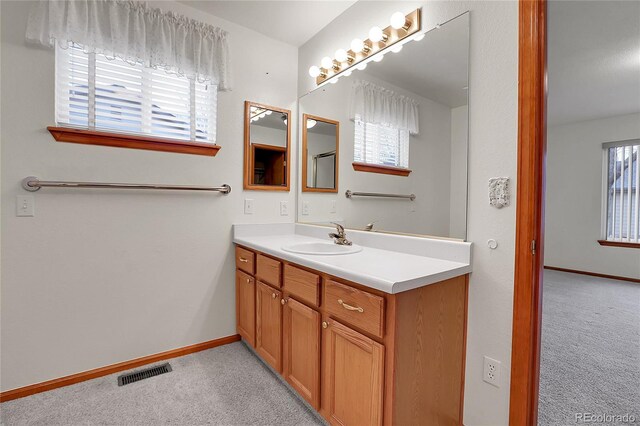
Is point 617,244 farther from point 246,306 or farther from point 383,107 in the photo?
point 246,306

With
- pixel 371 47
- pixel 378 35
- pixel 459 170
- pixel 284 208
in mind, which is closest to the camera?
pixel 459 170

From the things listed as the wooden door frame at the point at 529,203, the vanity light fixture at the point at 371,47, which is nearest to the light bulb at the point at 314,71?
the vanity light fixture at the point at 371,47

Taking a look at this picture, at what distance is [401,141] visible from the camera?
1.78 metres

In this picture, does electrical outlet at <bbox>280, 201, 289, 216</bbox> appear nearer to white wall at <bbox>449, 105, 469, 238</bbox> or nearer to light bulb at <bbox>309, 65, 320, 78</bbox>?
light bulb at <bbox>309, 65, 320, 78</bbox>

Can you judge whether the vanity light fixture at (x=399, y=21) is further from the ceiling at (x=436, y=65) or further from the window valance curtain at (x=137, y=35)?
the window valance curtain at (x=137, y=35)

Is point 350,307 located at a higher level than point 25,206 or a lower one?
lower

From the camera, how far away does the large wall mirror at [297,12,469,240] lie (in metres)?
1.46

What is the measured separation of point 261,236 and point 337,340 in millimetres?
1243

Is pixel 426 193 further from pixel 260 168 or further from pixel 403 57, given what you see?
pixel 260 168

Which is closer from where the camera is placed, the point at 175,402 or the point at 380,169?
the point at 175,402

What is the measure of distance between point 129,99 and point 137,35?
1.26ft

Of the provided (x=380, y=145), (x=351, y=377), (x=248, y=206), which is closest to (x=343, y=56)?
(x=380, y=145)

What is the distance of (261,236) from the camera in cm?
235

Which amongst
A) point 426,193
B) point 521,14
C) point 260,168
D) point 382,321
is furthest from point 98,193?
point 521,14
